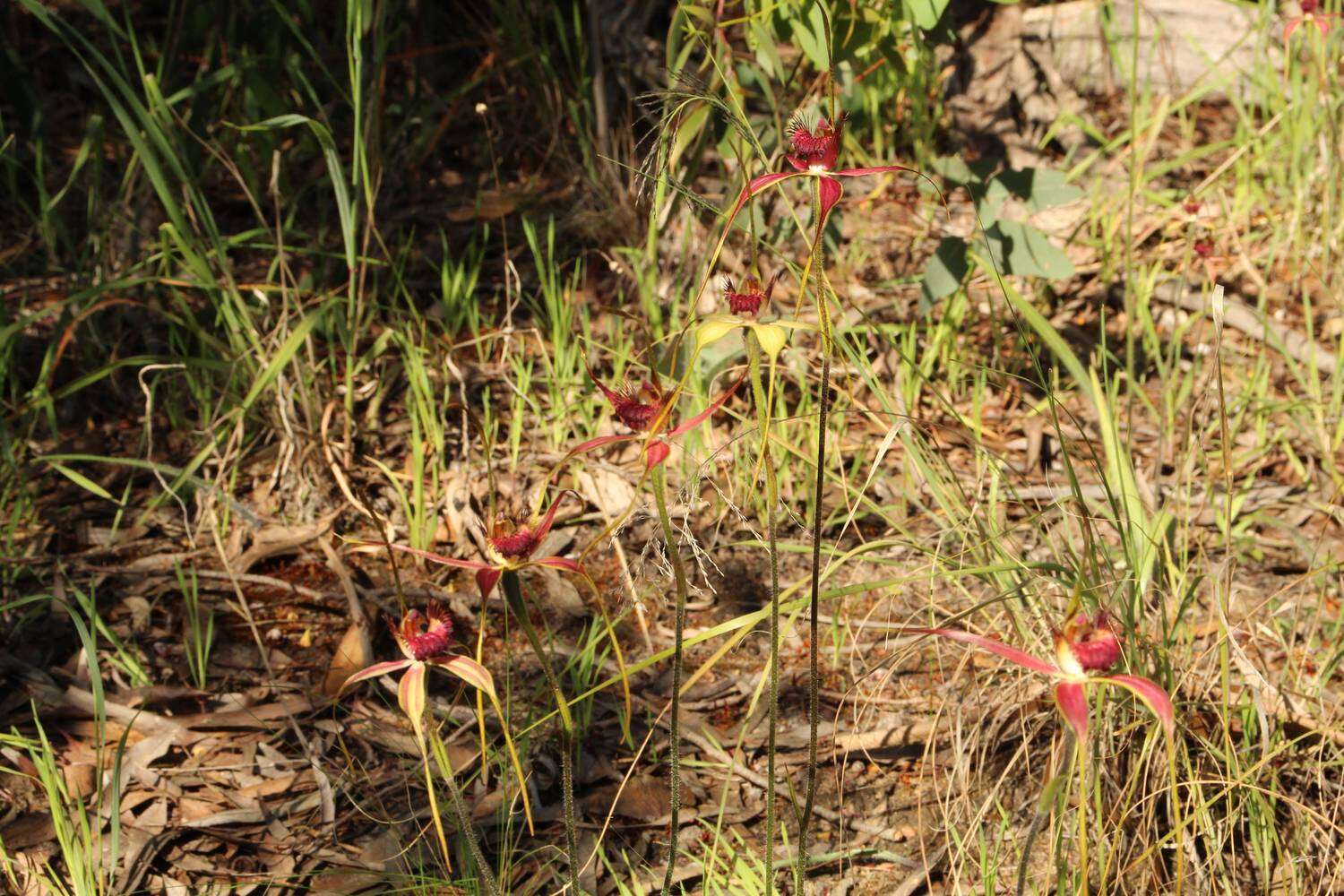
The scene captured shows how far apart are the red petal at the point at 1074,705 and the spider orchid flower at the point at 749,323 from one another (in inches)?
13.7

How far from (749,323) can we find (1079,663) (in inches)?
15.2

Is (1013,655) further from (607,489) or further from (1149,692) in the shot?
(607,489)

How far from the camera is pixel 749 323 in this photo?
41.3 inches

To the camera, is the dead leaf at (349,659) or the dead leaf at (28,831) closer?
the dead leaf at (28,831)

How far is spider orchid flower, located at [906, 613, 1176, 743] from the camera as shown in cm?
93

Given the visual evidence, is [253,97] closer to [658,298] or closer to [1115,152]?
[658,298]

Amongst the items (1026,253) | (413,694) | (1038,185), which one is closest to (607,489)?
(1026,253)

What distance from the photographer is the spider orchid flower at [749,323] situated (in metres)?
1.02

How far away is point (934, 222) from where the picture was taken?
11.2 feet

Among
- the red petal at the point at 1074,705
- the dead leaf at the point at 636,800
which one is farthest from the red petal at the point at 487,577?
the dead leaf at the point at 636,800

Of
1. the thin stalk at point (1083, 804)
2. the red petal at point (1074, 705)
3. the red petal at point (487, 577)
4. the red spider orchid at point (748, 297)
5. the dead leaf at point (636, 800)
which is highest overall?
the red spider orchid at point (748, 297)

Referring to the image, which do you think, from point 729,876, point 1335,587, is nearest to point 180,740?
point 729,876

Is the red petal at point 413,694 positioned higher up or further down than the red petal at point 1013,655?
further down

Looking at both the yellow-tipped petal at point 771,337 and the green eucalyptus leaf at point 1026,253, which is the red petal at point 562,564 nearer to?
the yellow-tipped petal at point 771,337
